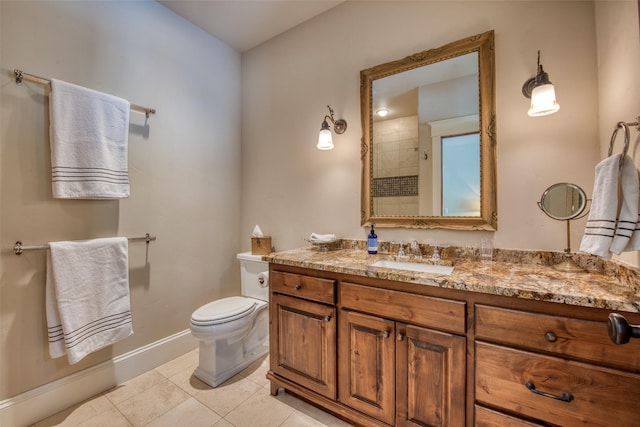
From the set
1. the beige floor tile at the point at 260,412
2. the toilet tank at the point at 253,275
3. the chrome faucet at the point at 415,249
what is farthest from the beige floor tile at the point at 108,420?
the chrome faucet at the point at 415,249

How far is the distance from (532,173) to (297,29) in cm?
216

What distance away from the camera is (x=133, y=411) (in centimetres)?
162

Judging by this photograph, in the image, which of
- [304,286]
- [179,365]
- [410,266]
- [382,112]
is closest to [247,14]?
[382,112]

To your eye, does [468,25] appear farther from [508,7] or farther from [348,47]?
[348,47]

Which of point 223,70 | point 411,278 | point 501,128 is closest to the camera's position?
point 411,278

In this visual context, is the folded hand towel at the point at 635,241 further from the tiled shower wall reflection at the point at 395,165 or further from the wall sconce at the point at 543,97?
the tiled shower wall reflection at the point at 395,165

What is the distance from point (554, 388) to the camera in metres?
0.98

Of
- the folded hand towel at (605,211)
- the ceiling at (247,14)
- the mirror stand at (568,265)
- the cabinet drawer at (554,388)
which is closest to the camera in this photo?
the cabinet drawer at (554,388)

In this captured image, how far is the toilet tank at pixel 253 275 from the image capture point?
228cm

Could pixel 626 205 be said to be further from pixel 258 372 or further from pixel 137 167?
pixel 137 167

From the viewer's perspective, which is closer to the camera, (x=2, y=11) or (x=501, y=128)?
(x=2, y=11)

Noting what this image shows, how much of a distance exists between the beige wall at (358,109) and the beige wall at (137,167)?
0.35 meters

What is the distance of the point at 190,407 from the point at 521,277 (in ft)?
6.43

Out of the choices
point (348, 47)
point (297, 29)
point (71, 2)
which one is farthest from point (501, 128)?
point (71, 2)
